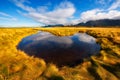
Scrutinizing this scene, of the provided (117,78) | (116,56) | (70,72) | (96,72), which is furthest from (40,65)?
(116,56)

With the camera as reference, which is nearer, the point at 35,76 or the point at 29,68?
the point at 35,76

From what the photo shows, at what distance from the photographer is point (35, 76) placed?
15328 mm

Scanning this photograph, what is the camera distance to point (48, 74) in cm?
1573

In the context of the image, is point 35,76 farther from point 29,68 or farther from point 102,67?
point 102,67

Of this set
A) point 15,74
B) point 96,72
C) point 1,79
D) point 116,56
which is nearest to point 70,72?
point 96,72

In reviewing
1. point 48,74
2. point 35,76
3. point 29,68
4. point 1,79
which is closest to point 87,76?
point 48,74

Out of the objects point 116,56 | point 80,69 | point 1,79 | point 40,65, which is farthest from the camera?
point 116,56

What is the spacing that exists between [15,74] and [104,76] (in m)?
9.75

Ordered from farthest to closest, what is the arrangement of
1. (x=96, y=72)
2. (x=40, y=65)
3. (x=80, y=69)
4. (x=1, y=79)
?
1. (x=40, y=65)
2. (x=80, y=69)
3. (x=96, y=72)
4. (x=1, y=79)

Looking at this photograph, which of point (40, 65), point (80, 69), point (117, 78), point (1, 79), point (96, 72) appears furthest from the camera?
point (40, 65)

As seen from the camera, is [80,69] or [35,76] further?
[80,69]

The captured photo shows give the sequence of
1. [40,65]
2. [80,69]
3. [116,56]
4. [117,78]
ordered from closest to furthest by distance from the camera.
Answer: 1. [117,78]
2. [80,69]
3. [40,65]
4. [116,56]

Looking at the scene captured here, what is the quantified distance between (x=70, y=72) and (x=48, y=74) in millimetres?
2593

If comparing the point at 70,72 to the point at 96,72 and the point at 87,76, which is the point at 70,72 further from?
the point at 96,72
